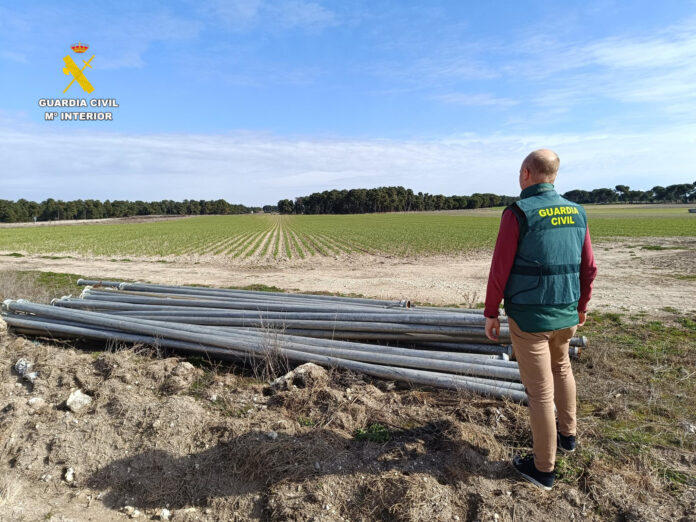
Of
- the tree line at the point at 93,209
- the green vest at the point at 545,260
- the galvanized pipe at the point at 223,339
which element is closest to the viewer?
the green vest at the point at 545,260

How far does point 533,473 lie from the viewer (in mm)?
3086

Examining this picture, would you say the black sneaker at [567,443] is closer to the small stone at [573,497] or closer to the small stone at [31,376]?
the small stone at [573,497]

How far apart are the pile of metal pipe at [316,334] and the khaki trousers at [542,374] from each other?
3.59 ft

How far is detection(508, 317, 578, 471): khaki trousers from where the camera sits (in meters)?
2.88

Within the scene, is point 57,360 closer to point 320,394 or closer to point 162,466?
point 162,466

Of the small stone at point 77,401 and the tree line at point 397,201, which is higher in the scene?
the tree line at point 397,201

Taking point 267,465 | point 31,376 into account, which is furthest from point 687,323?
point 31,376

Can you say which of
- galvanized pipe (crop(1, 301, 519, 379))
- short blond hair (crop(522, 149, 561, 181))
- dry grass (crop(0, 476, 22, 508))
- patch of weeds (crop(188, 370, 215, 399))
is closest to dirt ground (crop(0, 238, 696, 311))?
galvanized pipe (crop(1, 301, 519, 379))

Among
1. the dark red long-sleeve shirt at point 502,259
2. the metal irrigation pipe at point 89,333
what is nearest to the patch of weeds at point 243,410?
the metal irrigation pipe at point 89,333

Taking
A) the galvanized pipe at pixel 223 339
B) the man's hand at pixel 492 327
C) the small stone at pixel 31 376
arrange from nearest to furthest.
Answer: the man's hand at pixel 492 327
the galvanized pipe at pixel 223 339
the small stone at pixel 31 376

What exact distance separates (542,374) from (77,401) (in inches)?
174

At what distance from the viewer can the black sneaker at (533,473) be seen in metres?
3.02

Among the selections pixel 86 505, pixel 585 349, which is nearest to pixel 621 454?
pixel 585 349

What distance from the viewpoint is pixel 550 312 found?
2820 millimetres
